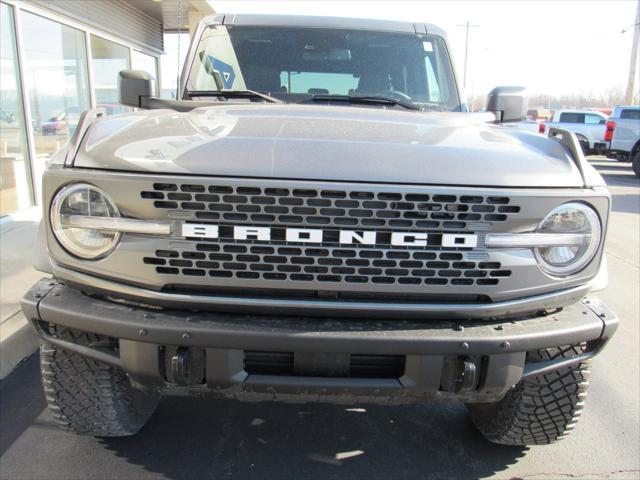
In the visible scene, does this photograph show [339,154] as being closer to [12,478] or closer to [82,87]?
[12,478]

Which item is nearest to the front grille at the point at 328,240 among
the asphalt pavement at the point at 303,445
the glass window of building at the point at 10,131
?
the asphalt pavement at the point at 303,445

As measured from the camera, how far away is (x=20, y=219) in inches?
277

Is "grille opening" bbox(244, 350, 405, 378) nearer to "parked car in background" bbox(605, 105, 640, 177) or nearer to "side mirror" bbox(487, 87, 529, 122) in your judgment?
"side mirror" bbox(487, 87, 529, 122)

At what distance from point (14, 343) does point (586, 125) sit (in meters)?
21.8

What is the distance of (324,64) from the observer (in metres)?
3.47

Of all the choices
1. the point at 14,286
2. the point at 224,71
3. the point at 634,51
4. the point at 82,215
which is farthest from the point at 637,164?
the point at 82,215

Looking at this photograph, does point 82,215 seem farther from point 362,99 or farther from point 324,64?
point 324,64

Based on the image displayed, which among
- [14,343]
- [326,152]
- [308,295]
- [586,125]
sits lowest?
[14,343]

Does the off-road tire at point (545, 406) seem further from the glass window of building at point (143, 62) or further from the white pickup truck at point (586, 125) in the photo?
the white pickup truck at point (586, 125)

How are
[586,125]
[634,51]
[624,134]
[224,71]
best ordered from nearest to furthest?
1. [224,71]
2. [624,134]
3. [586,125]
4. [634,51]

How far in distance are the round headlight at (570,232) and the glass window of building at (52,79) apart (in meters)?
7.70

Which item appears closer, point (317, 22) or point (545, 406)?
point (545, 406)

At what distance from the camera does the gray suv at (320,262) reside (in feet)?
5.94

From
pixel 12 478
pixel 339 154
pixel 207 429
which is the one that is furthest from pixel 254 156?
pixel 12 478
